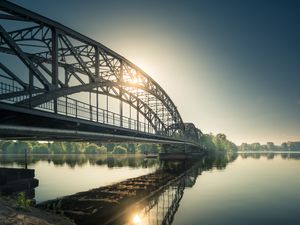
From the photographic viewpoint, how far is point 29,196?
27.0m

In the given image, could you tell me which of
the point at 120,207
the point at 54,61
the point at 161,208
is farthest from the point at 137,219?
the point at 54,61

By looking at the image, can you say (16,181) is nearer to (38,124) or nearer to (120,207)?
(38,124)

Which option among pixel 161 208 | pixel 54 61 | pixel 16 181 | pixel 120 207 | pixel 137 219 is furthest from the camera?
pixel 16 181

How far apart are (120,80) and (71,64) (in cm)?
832

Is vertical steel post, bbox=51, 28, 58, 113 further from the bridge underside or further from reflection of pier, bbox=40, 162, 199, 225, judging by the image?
reflection of pier, bbox=40, 162, 199, 225

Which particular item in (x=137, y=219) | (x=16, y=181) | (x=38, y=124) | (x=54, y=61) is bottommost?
(x=137, y=219)

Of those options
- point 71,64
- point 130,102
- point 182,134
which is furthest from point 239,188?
point 182,134

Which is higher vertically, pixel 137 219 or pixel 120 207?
pixel 137 219

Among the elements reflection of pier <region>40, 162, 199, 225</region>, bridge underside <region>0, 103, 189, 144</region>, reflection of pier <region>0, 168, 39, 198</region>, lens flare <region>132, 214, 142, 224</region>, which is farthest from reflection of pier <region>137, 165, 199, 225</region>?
reflection of pier <region>0, 168, 39, 198</region>

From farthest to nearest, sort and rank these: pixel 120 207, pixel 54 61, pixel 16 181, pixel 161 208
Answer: pixel 16 181 → pixel 54 61 → pixel 120 207 → pixel 161 208

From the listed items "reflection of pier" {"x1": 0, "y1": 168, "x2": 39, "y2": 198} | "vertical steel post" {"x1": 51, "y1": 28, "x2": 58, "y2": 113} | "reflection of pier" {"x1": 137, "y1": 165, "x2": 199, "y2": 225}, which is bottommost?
"reflection of pier" {"x1": 137, "y1": 165, "x2": 199, "y2": 225}

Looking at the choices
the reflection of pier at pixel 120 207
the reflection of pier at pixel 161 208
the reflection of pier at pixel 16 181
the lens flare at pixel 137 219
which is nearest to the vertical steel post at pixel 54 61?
the reflection of pier at pixel 16 181

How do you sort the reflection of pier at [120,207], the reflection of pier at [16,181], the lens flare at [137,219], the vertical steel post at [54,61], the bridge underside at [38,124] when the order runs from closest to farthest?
the lens flare at [137,219], the reflection of pier at [120,207], the bridge underside at [38,124], the reflection of pier at [16,181], the vertical steel post at [54,61]

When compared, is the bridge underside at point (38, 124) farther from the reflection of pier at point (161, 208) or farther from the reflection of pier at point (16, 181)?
the reflection of pier at point (161, 208)
